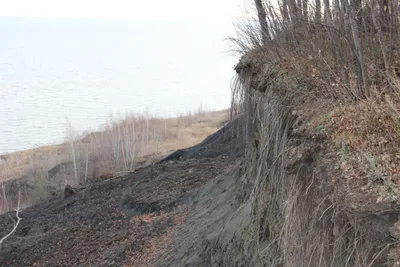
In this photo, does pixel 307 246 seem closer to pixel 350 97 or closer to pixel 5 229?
pixel 350 97

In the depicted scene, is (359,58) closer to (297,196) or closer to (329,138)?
(329,138)

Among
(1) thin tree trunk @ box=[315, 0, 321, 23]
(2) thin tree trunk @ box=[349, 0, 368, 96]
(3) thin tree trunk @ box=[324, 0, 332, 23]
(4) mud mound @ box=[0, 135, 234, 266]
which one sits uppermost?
(1) thin tree trunk @ box=[315, 0, 321, 23]

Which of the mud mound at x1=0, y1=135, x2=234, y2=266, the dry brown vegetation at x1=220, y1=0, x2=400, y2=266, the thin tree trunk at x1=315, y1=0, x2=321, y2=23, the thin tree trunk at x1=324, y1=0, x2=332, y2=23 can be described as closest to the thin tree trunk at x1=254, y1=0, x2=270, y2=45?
the dry brown vegetation at x1=220, y1=0, x2=400, y2=266

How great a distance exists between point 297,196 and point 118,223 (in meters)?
9.22

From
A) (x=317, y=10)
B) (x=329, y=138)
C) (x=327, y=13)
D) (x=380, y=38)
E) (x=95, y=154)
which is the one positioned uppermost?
(x=317, y=10)

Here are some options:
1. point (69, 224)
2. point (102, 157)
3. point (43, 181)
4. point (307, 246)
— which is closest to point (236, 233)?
point (307, 246)

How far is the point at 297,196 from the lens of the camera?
443 cm

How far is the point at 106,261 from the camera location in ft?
33.1

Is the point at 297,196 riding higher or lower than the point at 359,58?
lower

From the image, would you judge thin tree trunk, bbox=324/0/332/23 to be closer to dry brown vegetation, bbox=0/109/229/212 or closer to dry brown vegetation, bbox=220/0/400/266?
dry brown vegetation, bbox=220/0/400/266

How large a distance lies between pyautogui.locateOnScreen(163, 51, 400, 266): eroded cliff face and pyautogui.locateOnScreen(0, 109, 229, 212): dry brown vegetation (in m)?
21.2

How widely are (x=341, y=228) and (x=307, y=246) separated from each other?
1.46ft

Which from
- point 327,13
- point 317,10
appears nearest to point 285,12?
point 317,10

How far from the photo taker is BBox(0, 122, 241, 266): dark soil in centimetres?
1025
